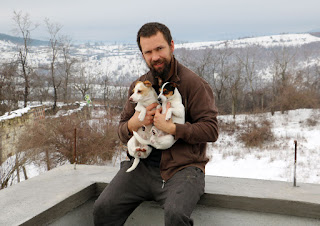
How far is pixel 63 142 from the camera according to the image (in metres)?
13.4

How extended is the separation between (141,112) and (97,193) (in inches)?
32.5

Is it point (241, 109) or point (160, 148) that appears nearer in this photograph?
point (160, 148)

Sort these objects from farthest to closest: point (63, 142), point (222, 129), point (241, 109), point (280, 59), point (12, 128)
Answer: point (280, 59) → point (241, 109) → point (222, 129) → point (12, 128) → point (63, 142)

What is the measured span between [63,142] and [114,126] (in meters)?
2.72

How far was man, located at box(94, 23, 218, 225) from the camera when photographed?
1.98 m

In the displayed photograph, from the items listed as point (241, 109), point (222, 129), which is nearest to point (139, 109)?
point (222, 129)

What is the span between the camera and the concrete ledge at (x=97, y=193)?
1.92 meters

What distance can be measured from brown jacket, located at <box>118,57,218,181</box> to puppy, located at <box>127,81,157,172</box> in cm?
15

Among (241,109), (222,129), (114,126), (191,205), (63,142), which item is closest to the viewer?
(191,205)

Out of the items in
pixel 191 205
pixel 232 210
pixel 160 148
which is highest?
pixel 160 148

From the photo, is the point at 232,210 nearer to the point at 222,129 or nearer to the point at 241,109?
the point at 222,129

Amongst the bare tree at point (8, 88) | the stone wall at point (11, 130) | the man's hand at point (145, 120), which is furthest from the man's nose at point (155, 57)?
the bare tree at point (8, 88)

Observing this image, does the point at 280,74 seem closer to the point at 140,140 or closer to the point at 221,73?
the point at 221,73

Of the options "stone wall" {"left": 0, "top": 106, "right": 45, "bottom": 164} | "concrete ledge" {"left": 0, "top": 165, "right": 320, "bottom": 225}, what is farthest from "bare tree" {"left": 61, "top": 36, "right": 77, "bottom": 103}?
"concrete ledge" {"left": 0, "top": 165, "right": 320, "bottom": 225}
